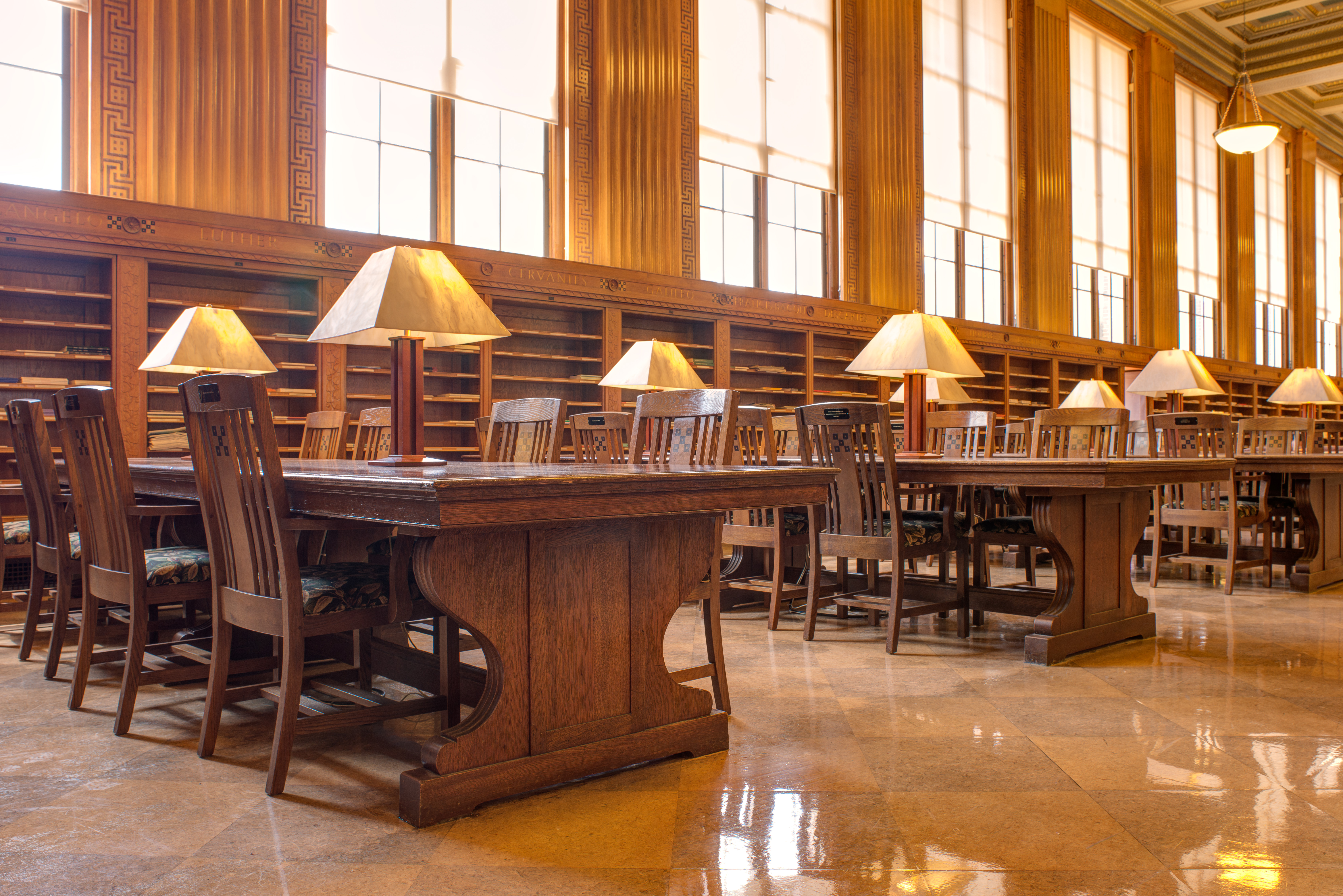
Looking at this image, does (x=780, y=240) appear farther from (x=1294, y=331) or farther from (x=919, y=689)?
(x=1294, y=331)

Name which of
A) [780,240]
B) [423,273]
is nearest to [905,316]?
[423,273]

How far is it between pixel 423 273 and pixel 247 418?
852 mm

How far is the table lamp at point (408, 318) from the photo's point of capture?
271 cm

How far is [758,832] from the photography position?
188 cm

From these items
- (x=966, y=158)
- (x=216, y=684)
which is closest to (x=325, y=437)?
(x=216, y=684)

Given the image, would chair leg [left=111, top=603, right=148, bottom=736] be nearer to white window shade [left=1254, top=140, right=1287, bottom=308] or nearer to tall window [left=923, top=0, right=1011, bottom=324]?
tall window [left=923, top=0, right=1011, bottom=324]

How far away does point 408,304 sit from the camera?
271 cm

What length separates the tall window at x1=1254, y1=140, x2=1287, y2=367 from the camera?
54.9 feet

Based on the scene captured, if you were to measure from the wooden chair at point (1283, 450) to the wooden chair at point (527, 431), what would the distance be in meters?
4.45

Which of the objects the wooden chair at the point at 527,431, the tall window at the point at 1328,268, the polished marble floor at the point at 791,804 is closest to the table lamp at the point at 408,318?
the wooden chair at the point at 527,431

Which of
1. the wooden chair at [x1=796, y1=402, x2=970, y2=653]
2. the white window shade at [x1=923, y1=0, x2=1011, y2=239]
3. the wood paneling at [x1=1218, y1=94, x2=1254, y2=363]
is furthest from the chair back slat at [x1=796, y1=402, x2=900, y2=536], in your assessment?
the wood paneling at [x1=1218, y1=94, x2=1254, y2=363]

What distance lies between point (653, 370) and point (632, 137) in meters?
3.36

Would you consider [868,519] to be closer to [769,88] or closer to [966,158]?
[769,88]

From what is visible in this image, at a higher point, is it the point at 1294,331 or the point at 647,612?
the point at 1294,331
